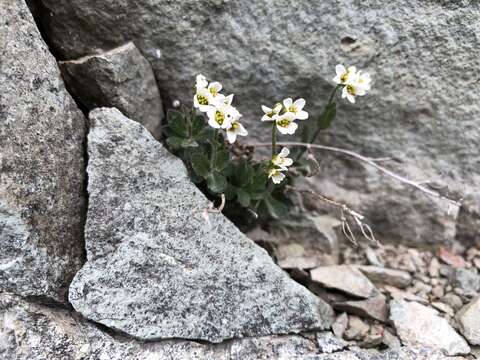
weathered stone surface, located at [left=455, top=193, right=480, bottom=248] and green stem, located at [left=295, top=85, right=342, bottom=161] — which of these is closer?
green stem, located at [left=295, top=85, right=342, bottom=161]

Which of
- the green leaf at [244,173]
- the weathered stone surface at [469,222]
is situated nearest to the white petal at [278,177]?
the green leaf at [244,173]

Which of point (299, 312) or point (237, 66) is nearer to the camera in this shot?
point (299, 312)

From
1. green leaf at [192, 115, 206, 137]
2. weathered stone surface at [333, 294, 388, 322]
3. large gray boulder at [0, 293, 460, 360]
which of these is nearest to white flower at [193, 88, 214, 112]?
green leaf at [192, 115, 206, 137]

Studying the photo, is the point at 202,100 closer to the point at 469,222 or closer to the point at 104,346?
the point at 104,346

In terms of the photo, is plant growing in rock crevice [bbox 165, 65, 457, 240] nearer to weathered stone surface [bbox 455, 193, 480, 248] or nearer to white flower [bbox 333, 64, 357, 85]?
white flower [bbox 333, 64, 357, 85]

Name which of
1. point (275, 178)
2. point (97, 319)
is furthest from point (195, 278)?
point (275, 178)

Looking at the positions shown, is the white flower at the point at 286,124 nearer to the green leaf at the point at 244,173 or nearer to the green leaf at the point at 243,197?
the green leaf at the point at 244,173

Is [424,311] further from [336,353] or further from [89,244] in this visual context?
[89,244]
